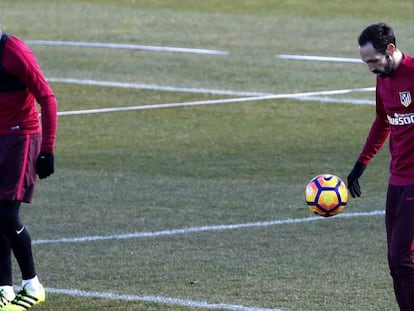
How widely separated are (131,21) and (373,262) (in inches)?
938

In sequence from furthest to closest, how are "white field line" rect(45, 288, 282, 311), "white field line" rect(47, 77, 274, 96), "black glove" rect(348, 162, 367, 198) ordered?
"white field line" rect(47, 77, 274, 96), "white field line" rect(45, 288, 282, 311), "black glove" rect(348, 162, 367, 198)

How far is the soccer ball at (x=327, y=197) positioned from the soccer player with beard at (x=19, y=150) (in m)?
1.96

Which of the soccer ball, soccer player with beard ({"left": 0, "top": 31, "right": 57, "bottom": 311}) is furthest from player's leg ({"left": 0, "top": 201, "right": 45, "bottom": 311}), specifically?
the soccer ball

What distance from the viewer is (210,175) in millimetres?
15688

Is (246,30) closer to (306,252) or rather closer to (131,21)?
(131,21)

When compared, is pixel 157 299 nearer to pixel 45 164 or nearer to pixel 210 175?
pixel 45 164

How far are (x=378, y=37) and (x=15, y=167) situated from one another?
9.82ft

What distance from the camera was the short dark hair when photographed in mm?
8141

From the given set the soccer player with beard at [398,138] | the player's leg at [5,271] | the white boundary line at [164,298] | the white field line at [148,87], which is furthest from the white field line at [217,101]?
the soccer player with beard at [398,138]

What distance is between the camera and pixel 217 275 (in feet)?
34.9

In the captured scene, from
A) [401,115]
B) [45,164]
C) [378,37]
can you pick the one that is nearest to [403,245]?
[401,115]

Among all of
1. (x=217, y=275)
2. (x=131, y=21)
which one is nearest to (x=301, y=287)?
(x=217, y=275)

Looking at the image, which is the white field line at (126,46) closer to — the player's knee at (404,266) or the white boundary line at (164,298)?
the white boundary line at (164,298)

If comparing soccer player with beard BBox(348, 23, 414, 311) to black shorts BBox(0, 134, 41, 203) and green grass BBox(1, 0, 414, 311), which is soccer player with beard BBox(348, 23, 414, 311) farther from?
black shorts BBox(0, 134, 41, 203)
